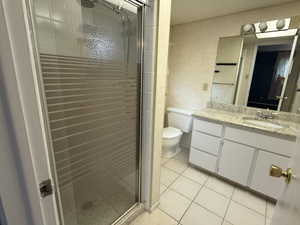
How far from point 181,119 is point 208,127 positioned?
2.03ft

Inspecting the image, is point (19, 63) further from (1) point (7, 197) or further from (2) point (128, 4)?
(2) point (128, 4)

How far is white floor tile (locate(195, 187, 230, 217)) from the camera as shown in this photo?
1.58m

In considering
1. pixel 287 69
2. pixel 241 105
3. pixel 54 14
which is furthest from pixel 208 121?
pixel 54 14

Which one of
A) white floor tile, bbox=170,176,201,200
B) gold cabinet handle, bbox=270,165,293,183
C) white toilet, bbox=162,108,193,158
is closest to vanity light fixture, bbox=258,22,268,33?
white toilet, bbox=162,108,193,158

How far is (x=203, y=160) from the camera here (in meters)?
2.10

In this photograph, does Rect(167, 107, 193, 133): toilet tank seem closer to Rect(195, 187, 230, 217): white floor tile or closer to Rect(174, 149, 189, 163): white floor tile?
Rect(174, 149, 189, 163): white floor tile

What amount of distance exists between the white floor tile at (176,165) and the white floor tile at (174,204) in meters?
0.47

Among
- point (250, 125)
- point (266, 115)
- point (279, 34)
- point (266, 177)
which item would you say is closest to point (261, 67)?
point (279, 34)

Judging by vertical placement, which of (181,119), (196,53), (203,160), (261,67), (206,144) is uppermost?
(196,53)

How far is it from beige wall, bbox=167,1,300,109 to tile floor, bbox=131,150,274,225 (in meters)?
1.18

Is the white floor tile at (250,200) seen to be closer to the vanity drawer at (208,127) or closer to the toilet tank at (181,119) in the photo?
the vanity drawer at (208,127)

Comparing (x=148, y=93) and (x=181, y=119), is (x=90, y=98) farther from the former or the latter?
(x=181, y=119)

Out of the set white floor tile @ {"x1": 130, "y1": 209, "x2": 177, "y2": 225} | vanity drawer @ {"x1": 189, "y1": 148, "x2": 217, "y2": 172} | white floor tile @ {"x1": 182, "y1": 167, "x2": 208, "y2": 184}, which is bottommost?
white floor tile @ {"x1": 130, "y1": 209, "x2": 177, "y2": 225}

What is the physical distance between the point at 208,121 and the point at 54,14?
1809 millimetres
